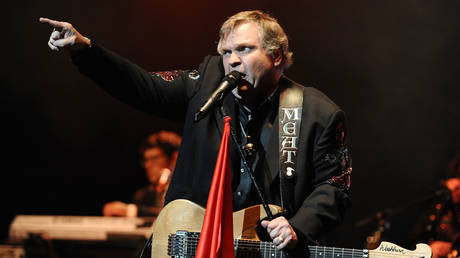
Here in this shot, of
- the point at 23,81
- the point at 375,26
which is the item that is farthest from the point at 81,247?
the point at 375,26

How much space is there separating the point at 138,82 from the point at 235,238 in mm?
951

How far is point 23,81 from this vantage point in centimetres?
748

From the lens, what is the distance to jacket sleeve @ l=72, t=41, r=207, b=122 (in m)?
3.19

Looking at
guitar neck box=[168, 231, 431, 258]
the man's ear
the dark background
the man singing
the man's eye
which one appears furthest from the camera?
the dark background

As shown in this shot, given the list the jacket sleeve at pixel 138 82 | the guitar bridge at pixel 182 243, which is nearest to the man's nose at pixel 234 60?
the jacket sleeve at pixel 138 82

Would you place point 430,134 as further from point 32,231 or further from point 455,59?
point 32,231

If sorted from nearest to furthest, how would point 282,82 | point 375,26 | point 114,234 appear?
point 282,82
point 114,234
point 375,26

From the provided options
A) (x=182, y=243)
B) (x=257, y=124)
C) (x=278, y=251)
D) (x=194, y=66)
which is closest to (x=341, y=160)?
(x=257, y=124)

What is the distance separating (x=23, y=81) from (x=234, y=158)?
479 cm

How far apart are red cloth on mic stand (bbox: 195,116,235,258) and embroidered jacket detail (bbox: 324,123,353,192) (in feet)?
1.85

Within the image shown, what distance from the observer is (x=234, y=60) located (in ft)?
11.0

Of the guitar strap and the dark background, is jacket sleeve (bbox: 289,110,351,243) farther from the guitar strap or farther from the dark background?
the dark background

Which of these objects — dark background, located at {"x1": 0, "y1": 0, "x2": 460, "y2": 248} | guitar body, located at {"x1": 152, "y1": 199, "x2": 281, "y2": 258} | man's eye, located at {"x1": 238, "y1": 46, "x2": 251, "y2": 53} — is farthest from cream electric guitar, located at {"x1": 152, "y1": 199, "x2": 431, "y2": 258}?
dark background, located at {"x1": 0, "y1": 0, "x2": 460, "y2": 248}

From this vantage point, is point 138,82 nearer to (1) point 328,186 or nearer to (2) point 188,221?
(2) point 188,221
